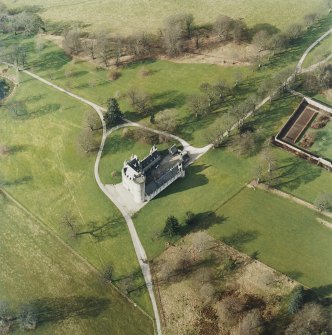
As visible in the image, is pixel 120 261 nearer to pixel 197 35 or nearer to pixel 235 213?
pixel 235 213

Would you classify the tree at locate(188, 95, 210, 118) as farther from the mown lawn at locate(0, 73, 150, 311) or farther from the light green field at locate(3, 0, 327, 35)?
the light green field at locate(3, 0, 327, 35)

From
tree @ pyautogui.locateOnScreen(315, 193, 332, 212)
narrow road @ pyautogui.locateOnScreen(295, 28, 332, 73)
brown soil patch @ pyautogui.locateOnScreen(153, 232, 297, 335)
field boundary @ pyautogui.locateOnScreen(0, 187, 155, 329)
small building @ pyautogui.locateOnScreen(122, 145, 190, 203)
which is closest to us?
brown soil patch @ pyautogui.locateOnScreen(153, 232, 297, 335)

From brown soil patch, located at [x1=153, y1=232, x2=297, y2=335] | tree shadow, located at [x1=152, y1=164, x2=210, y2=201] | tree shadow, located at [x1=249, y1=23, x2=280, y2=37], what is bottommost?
brown soil patch, located at [x1=153, y1=232, x2=297, y2=335]

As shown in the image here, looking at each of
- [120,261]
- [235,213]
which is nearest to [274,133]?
[235,213]

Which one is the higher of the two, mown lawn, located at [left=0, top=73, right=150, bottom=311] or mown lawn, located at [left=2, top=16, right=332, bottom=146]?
mown lawn, located at [left=2, top=16, right=332, bottom=146]

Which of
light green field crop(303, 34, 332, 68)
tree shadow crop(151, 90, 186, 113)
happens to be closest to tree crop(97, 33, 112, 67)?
tree shadow crop(151, 90, 186, 113)

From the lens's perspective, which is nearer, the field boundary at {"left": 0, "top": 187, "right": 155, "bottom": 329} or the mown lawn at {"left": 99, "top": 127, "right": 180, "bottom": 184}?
the field boundary at {"left": 0, "top": 187, "right": 155, "bottom": 329}

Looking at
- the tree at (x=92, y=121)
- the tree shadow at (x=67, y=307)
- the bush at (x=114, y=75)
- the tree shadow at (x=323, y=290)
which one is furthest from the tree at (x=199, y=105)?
the tree shadow at (x=67, y=307)
